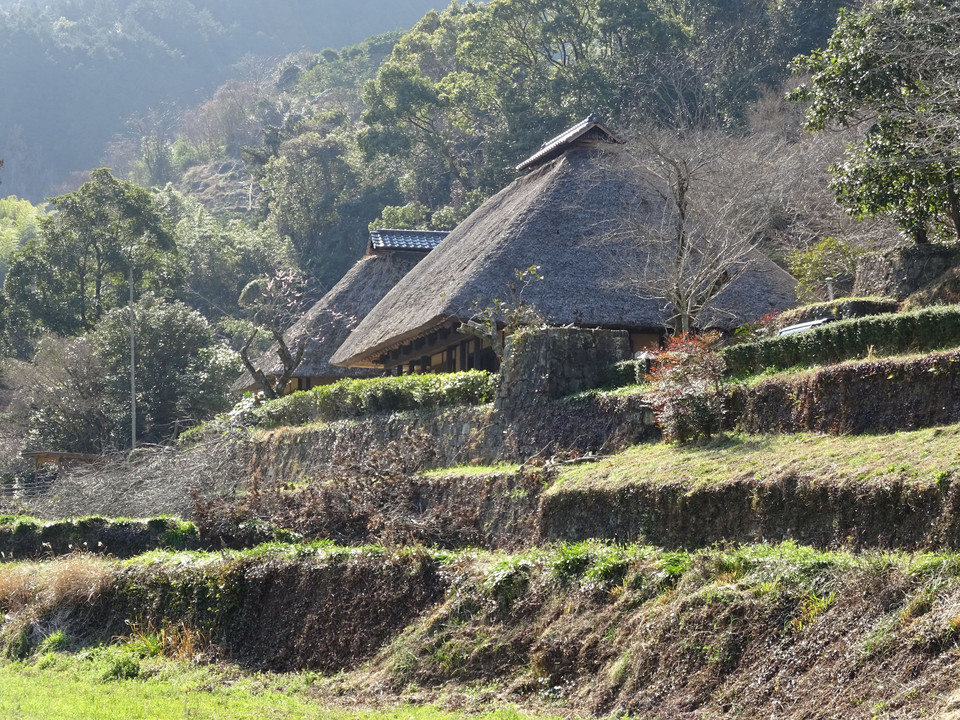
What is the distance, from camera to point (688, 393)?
1186cm

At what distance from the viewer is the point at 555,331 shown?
15.1 metres

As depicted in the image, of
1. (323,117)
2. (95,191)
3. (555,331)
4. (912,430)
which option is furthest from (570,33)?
(912,430)

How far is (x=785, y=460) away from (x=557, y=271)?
10743 millimetres

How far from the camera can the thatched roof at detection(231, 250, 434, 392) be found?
3162cm

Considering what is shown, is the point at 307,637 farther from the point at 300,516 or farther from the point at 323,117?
the point at 323,117

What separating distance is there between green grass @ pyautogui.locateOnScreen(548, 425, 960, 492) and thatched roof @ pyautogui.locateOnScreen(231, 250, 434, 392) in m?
19.7

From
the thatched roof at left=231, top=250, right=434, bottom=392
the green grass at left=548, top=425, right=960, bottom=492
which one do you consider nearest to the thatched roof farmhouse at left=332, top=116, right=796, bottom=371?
the thatched roof at left=231, top=250, right=434, bottom=392

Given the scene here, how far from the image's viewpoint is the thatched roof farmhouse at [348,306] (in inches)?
1246

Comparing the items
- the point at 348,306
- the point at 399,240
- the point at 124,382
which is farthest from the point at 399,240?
the point at 124,382

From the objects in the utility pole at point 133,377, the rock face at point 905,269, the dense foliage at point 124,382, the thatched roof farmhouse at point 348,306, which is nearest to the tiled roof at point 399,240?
the thatched roof farmhouse at point 348,306

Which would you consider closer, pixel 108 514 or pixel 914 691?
pixel 914 691

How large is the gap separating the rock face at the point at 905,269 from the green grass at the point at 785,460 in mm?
4929

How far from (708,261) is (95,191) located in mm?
29053

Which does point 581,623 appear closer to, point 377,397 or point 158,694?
point 158,694
